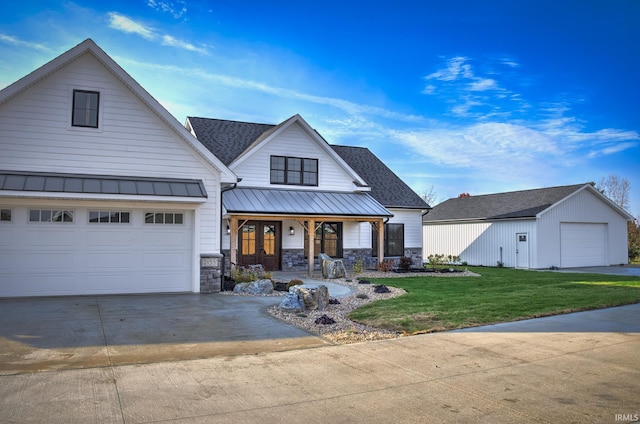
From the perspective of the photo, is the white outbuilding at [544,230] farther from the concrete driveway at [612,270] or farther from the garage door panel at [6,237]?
the garage door panel at [6,237]

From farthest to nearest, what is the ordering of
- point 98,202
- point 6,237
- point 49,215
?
1. point 98,202
2. point 49,215
3. point 6,237

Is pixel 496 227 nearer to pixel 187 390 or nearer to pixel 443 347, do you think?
pixel 443 347

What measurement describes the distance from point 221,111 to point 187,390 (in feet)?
70.9

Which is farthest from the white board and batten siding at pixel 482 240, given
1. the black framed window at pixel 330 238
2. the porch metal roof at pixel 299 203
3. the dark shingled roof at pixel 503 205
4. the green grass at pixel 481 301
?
the black framed window at pixel 330 238

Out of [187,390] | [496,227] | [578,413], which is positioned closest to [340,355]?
[187,390]

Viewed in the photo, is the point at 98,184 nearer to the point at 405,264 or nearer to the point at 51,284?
the point at 51,284

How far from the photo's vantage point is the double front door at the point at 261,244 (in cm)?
2070

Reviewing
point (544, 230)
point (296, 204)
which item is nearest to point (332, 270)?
point (296, 204)

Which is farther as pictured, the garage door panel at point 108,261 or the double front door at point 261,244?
the double front door at point 261,244

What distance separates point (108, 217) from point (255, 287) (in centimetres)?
447

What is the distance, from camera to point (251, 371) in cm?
632

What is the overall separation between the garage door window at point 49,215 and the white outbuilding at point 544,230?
2138cm

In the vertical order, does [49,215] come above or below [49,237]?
above

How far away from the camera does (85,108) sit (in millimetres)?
13109
